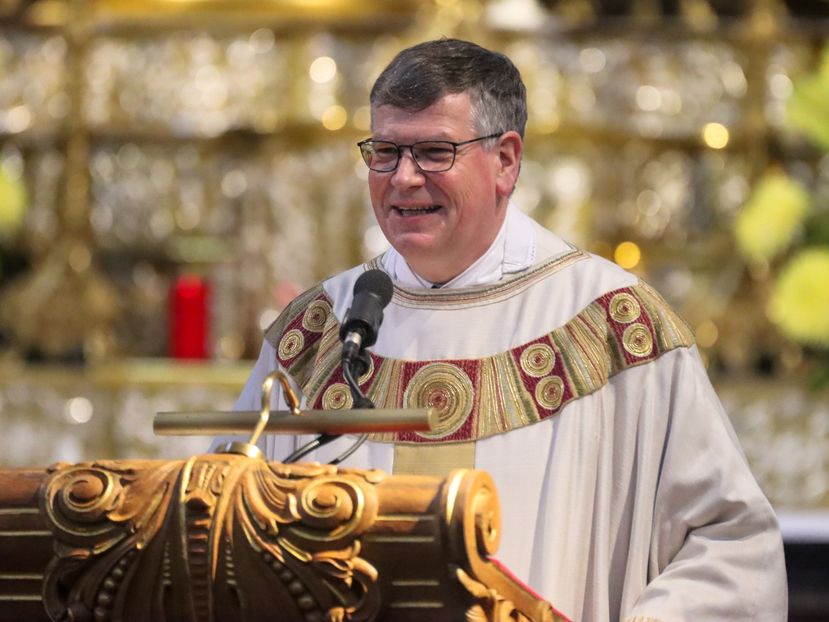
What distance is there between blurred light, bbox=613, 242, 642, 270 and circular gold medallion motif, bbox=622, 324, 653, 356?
2.66m

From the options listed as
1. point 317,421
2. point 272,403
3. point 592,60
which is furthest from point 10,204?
point 317,421

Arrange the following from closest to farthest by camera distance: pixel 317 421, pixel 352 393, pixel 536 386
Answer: pixel 317 421, pixel 352 393, pixel 536 386

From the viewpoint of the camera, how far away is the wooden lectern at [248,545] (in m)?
2.50

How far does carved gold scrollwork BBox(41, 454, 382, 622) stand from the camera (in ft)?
8.30

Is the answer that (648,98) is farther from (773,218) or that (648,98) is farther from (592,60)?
(773,218)

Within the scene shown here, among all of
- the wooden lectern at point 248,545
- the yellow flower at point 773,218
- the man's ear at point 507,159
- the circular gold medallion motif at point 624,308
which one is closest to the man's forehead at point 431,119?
the man's ear at point 507,159

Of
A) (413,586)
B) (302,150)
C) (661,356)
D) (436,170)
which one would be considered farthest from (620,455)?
(302,150)

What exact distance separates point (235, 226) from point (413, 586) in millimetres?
3929

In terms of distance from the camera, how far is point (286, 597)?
254cm

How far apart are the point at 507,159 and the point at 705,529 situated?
0.87 metres

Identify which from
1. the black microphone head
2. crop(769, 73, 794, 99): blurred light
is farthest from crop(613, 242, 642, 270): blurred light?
the black microphone head

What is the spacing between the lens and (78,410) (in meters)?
6.06

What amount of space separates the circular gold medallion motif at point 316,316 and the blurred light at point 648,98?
2.79 metres

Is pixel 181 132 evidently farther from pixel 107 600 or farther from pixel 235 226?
pixel 107 600
